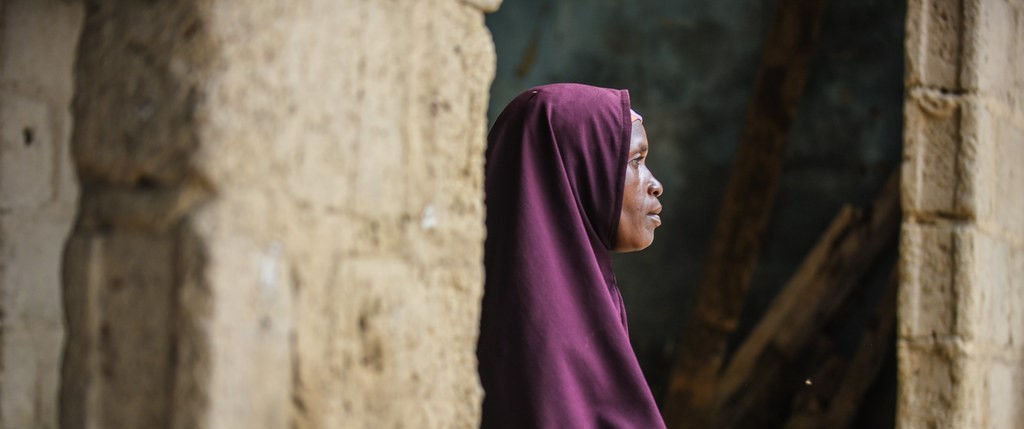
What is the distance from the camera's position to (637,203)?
9.24 feet

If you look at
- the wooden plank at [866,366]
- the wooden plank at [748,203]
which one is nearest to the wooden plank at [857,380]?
the wooden plank at [866,366]

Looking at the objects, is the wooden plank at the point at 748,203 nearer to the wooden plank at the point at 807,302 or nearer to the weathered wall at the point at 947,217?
the wooden plank at the point at 807,302

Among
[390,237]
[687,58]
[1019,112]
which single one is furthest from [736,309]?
[390,237]

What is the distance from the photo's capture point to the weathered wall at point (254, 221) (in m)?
1.47

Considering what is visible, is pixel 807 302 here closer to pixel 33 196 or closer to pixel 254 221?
pixel 33 196

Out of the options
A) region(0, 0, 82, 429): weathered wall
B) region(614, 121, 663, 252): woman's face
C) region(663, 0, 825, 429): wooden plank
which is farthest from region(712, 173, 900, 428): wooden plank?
region(0, 0, 82, 429): weathered wall

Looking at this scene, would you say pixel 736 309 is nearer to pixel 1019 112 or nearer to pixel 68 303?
pixel 1019 112

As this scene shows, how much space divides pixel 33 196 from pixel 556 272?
3.62ft

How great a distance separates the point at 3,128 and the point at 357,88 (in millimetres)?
588

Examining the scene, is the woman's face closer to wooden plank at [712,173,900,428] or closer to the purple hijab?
the purple hijab

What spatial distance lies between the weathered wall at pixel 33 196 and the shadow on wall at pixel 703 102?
4914 mm

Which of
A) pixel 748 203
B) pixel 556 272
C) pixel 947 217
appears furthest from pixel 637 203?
pixel 748 203

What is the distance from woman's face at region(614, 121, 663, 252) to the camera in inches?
110

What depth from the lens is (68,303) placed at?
155cm
